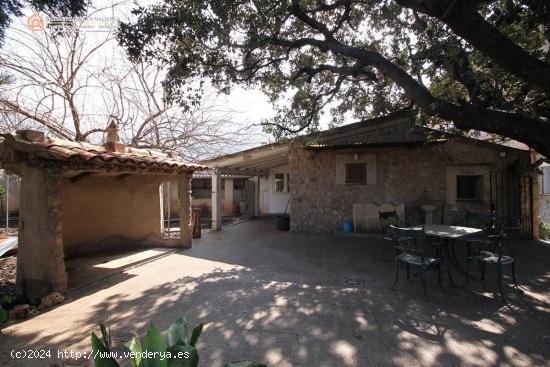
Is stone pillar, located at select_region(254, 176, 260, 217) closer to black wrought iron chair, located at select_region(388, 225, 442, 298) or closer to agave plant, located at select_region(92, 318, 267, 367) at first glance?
black wrought iron chair, located at select_region(388, 225, 442, 298)

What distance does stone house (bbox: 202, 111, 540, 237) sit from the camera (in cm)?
899

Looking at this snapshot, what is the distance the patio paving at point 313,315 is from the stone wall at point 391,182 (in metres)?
3.17

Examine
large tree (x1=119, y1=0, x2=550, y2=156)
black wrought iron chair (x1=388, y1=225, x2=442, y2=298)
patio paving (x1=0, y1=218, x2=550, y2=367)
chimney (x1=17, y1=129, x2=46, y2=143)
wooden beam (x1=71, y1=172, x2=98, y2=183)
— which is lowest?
patio paving (x1=0, y1=218, x2=550, y2=367)

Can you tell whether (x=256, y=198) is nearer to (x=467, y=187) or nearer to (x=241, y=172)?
(x=241, y=172)

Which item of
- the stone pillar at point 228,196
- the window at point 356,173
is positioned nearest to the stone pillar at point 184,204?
the window at point 356,173

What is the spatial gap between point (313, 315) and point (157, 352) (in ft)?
9.18

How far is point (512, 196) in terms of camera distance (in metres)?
9.04

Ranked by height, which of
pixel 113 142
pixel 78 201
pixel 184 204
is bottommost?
pixel 184 204

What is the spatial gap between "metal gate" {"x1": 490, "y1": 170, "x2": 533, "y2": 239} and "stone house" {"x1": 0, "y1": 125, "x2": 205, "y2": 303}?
8751mm

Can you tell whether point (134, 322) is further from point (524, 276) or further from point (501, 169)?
point (501, 169)

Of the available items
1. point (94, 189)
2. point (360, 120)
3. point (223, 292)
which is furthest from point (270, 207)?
point (223, 292)

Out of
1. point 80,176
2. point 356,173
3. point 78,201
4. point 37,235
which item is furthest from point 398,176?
point 37,235

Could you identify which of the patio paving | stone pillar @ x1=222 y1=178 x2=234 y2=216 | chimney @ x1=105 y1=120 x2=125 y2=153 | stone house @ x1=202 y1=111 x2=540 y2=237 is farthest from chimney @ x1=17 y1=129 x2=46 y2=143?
stone pillar @ x1=222 y1=178 x2=234 y2=216

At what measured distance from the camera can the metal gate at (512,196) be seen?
8.98 metres
